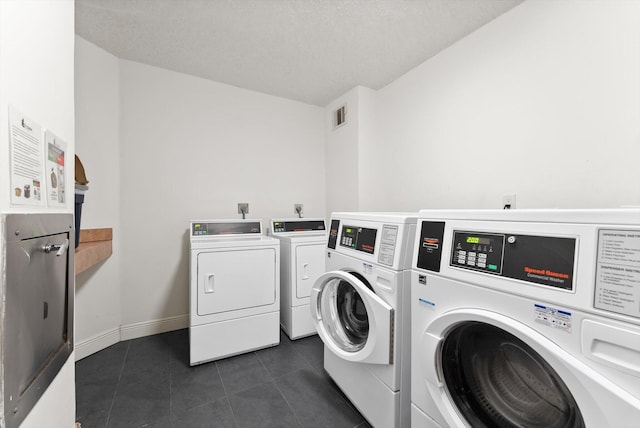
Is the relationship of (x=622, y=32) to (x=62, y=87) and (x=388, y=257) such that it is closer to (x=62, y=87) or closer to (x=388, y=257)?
(x=388, y=257)

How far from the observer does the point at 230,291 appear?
2.00 metres

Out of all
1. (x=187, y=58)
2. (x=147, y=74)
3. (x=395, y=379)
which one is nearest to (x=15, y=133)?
(x=395, y=379)

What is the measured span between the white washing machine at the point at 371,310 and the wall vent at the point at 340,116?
1704mm

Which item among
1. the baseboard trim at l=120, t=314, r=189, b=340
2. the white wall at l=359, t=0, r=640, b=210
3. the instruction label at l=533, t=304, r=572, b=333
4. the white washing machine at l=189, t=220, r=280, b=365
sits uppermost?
the white wall at l=359, t=0, r=640, b=210

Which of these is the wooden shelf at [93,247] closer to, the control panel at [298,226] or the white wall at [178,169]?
the white wall at [178,169]

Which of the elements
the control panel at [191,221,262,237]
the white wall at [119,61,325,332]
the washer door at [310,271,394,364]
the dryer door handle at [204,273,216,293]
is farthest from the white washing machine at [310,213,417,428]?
the white wall at [119,61,325,332]

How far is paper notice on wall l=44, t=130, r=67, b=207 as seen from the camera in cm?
81

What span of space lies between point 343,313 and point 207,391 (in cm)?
103

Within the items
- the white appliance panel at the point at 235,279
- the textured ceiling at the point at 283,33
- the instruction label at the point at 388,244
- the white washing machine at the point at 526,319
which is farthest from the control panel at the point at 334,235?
the textured ceiling at the point at 283,33

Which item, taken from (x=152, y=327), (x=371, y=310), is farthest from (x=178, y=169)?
(x=371, y=310)

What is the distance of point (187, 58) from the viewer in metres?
2.21

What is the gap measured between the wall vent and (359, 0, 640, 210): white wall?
712 millimetres

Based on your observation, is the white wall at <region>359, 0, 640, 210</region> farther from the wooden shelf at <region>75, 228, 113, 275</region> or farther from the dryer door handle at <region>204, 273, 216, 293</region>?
the wooden shelf at <region>75, 228, 113, 275</region>

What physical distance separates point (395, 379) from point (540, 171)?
1477mm
